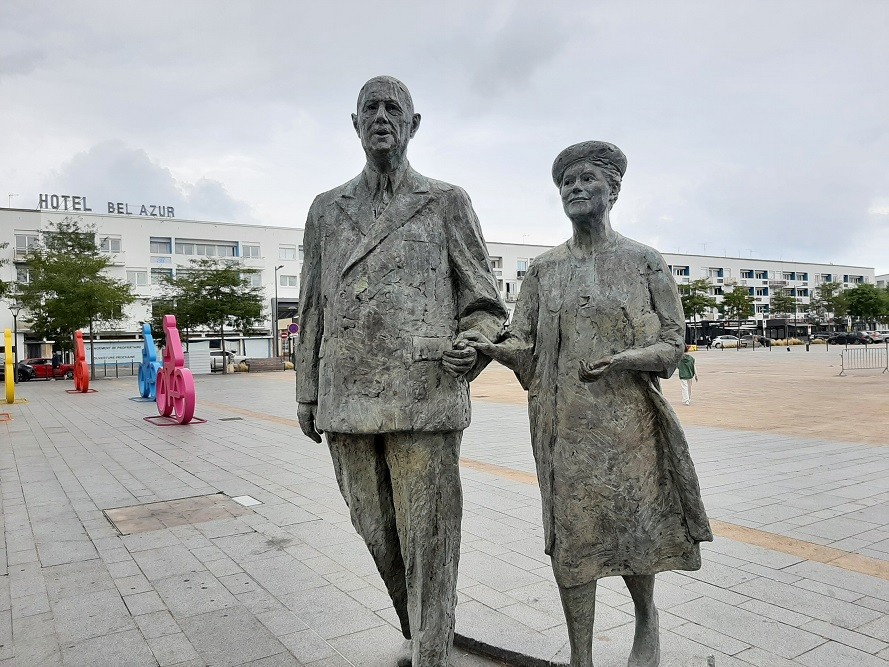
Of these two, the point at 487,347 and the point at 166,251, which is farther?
the point at 166,251

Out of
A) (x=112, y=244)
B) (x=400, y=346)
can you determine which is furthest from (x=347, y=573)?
(x=112, y=244)

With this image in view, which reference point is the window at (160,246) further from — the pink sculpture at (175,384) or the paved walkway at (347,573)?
the paved walkway at (347,573)

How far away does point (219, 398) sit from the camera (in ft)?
60.4

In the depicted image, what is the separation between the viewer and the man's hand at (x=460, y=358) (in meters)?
2.47

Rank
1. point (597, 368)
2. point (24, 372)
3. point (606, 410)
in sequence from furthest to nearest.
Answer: point (24, 372) → point (606, 410) → point (597, 368)

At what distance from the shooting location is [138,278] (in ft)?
157

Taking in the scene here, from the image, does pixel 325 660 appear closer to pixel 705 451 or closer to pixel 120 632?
pixel 120 632

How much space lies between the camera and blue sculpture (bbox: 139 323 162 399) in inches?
700

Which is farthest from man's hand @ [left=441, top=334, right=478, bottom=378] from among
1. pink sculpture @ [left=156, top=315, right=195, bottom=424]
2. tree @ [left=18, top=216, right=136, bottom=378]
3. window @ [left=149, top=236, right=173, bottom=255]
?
window @ [left=149, top=236, right=173, bottom=255]

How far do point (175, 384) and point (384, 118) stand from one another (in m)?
11.6

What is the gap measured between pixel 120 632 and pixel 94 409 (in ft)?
46.7

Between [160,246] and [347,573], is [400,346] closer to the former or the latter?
[347,573]

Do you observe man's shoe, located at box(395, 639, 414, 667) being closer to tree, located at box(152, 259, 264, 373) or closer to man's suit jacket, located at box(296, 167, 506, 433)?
man's suit jacket, located at box(296, 167, 506, 433)

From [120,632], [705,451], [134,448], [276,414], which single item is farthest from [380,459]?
[276,414]
